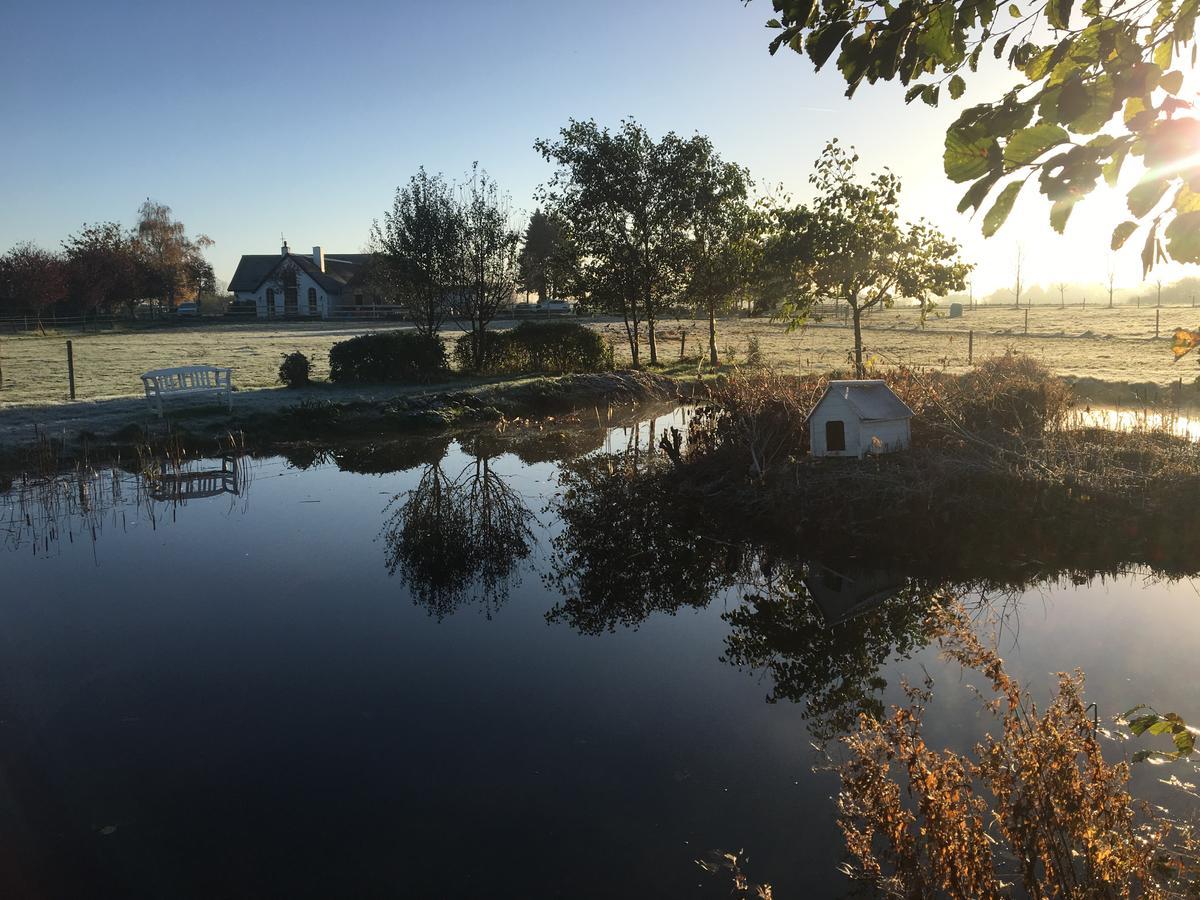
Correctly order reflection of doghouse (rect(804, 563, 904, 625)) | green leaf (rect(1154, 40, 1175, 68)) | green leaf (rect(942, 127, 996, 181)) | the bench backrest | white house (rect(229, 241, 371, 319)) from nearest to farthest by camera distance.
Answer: green leaf (rect(942, 127, 996, 181)) < green leaf (rect(1154, 40, 1175, 68)) < reflection of doghouse (rect(804, 563, 904, 625)) < the bench backrest < white house (rect(229, 241, 371, 319))

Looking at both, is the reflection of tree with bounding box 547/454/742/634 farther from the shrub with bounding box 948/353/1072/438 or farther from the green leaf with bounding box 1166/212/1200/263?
the green leaf with bounding box 1166/212/1200/263

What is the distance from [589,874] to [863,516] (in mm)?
7047

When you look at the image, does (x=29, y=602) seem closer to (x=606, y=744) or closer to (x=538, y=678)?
(x=538, y=678)

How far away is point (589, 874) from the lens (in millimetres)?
4348

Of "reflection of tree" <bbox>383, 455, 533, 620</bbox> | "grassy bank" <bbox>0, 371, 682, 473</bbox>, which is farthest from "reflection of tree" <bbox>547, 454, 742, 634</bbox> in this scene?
"grassy bank" <bbox>0, 371, 682, 473</bbox>

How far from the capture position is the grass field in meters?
25.7

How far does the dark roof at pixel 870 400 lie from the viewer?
37.8ft

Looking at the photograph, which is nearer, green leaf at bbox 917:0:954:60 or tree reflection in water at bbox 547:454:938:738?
green leaf at bbox 917:0:954:60

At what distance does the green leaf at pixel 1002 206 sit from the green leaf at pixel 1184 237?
0.38 meters

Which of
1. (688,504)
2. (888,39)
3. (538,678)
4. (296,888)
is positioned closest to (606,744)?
(538,678)

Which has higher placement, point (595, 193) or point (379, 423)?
point (595, 193)

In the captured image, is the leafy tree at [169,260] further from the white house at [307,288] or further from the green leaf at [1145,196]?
the green leaf at [1145,196]

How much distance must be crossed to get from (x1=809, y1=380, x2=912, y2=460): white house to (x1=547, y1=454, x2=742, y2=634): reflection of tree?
2.32 metres

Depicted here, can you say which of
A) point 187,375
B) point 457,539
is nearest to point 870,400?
point 457,539
